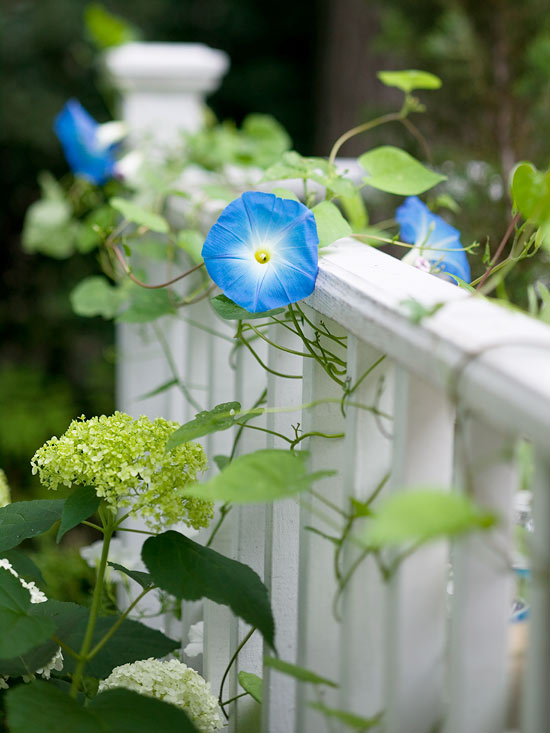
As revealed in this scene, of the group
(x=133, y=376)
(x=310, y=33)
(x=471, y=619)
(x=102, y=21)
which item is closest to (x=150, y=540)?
(x=471, y=619)

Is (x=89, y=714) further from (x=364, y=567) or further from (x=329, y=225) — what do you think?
(x=329, y=225)

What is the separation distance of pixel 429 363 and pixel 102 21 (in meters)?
2.46

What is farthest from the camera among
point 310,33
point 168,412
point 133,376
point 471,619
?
point 310,33

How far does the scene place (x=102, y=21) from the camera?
8.97ft

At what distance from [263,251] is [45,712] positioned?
1.47 feet

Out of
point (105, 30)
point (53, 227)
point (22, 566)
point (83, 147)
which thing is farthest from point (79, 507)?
point (105, 30)

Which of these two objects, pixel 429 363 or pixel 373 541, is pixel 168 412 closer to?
pixel 429 363

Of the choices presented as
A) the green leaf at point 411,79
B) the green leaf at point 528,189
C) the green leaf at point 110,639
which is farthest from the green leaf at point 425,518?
the green leaf at point 411,79

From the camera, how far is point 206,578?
31.0 inches

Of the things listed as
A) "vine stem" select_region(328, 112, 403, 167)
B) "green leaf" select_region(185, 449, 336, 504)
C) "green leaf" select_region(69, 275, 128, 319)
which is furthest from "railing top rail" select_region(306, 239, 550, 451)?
"green leaf" select_region(69, 275, 128, 319)

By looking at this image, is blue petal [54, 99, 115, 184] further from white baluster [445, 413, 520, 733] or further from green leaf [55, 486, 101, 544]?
white baluster [445, 413, 520, 733]

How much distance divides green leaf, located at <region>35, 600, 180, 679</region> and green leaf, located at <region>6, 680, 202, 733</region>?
0.10 m

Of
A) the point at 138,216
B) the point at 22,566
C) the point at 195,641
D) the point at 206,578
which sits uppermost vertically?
the point at 138,216

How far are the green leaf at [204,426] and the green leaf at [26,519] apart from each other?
0.16 m
